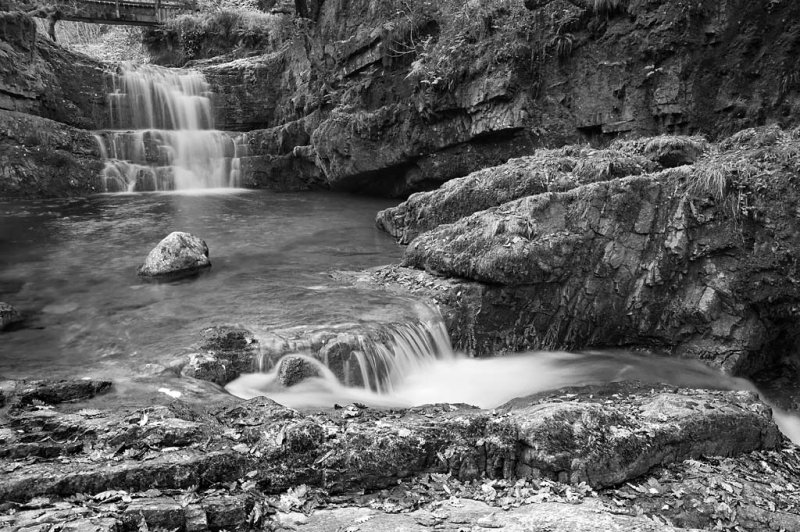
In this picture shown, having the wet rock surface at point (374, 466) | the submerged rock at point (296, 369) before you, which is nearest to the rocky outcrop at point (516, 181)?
the submerged rock at point (296, 369)

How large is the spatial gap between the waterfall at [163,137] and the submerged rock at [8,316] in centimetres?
1044

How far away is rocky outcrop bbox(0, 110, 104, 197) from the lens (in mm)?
15367

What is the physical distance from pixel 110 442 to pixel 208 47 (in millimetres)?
25613

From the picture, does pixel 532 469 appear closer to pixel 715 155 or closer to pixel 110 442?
pixel 110 442

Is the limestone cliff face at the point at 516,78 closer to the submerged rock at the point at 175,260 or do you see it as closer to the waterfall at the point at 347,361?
the submerged rock at the point at 175,260

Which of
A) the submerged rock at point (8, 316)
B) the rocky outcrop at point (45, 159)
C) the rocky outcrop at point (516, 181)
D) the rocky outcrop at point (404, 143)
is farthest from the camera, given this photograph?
the rocky outcrop at point (45, 159)

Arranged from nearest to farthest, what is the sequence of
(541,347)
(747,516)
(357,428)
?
(747,516) → (357,428) → (541,347)

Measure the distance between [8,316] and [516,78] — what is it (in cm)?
1171

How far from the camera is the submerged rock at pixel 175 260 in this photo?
9109 millimetres

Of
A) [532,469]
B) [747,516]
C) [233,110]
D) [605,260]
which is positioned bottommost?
[747,516]

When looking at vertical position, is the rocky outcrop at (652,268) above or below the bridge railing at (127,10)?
below

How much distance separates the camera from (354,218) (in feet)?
46.6

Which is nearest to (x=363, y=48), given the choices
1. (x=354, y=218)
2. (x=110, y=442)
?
(x=354, y=218)

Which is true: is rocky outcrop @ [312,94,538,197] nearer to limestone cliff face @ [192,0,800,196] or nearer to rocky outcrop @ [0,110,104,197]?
limestone cliff face @ [192,0,800,196]
